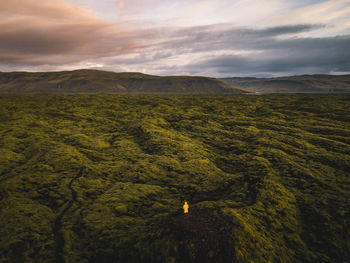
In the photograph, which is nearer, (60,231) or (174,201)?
(60,231)

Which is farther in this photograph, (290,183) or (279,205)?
(290,183)

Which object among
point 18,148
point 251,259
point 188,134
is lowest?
point 188,134

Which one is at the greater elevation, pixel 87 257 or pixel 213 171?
pixel 87 257

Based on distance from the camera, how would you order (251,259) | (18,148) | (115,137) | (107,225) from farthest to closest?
(115,137)
(18,148)
(107,225)
(251,259)

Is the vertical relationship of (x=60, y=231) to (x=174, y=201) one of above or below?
above

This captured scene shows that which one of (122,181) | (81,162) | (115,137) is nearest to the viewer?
(122,181)

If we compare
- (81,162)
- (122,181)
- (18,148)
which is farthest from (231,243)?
(18,148)

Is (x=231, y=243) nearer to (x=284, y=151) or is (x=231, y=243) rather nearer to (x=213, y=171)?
(x=213, y=171)

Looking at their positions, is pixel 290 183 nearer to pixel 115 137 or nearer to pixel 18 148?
pixel 115 137
